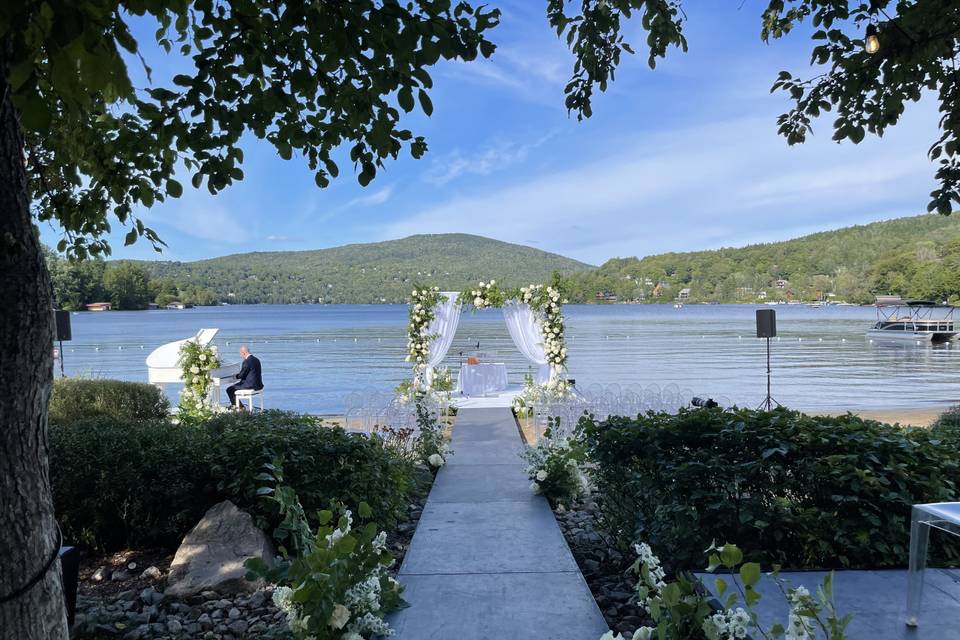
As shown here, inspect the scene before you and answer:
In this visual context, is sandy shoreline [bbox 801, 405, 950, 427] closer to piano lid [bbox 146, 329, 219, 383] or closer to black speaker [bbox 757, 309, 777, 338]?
black speaker [bbox 757, 309, 777, 338]

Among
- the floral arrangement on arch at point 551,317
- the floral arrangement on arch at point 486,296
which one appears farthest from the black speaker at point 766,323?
the floral arrangement on arch at point 486,296

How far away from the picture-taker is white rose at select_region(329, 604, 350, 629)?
8.91 feet

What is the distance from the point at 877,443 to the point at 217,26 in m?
4.23

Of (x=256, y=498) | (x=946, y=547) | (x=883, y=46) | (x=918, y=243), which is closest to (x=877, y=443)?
(x=946, y=547)

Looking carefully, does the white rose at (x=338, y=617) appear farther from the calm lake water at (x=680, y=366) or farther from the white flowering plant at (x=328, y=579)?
the calm lake water at (x=680, y=366)

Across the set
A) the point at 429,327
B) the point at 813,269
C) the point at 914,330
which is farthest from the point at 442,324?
the point at 813,269

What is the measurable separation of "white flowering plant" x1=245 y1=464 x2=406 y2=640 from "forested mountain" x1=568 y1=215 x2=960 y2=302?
66.0 meters

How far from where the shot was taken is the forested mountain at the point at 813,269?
5991cm

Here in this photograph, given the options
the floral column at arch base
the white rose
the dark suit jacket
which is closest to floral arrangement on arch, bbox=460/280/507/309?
the floral column at arch base

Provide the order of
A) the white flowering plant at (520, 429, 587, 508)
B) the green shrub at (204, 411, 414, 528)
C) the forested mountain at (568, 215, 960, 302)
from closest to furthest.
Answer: the green shrub at (204, 411, 414, 528), the white flowering plant at (520, 429, 587, 508), the forested mountain at (568, 215, 960, 302)

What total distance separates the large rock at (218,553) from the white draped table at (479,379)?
11.4m

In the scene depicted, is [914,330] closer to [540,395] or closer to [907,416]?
[907,416]

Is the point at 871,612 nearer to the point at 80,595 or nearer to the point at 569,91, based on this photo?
the point at 569,91

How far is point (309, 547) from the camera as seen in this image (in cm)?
315
